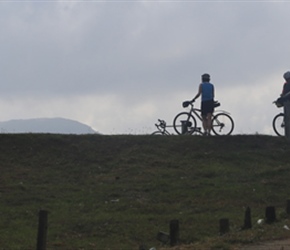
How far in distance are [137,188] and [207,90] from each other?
530cm

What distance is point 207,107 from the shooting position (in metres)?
20.4

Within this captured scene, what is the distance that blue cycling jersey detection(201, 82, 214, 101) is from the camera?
2020 centimetres

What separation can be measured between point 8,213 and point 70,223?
1.57m

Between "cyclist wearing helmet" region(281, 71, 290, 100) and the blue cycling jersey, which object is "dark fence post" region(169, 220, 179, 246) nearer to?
"cyclist wearing helmet" region(281, 71, 290, 100)

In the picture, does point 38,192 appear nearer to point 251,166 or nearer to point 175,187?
point 175,187

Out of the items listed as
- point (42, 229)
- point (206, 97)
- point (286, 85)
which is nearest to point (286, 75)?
point (286, 85)

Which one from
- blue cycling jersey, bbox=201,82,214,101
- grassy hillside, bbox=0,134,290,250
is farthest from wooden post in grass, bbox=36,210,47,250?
blue cycling jersey, bbox=201,82,214,101

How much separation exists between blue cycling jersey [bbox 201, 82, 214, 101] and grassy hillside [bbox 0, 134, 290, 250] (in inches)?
47.9

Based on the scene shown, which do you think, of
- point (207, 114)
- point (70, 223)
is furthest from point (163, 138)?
point (70, 223)

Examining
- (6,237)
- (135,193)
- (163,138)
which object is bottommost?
(6,237)

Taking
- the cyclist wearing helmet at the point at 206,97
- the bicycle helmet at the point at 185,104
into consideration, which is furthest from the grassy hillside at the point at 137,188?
the bicycle helmet at the point at 185,104

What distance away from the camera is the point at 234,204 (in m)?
14.5

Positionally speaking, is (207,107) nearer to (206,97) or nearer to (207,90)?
(206,97)

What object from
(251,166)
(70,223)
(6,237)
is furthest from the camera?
(251,166)
